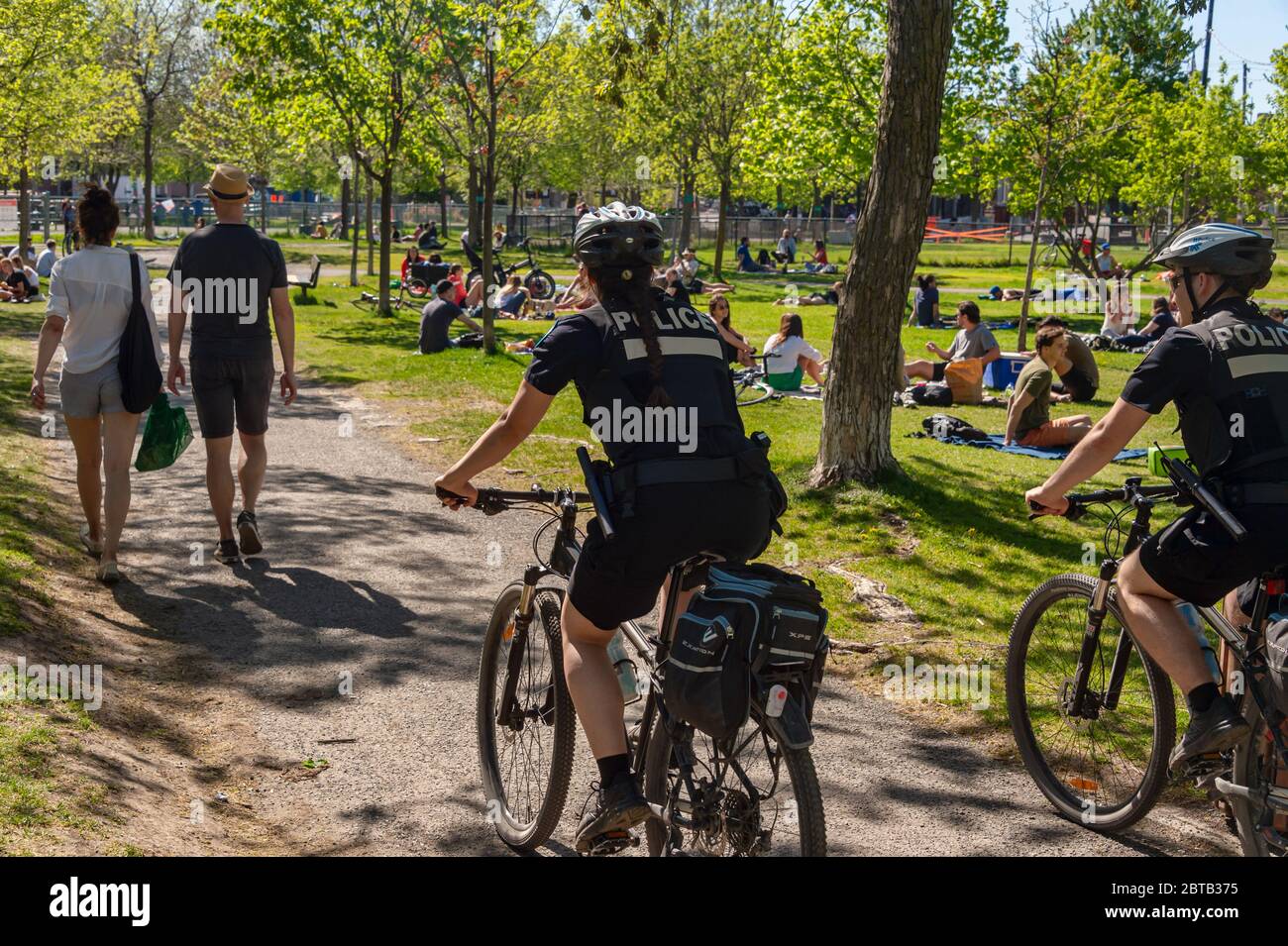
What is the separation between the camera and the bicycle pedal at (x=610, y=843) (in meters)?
3.97

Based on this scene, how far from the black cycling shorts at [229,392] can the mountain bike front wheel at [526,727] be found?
353 centimetres

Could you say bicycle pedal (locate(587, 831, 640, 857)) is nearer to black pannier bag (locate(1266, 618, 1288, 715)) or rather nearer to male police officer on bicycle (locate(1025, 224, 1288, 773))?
male police officer on bicycle (locate(1025, 224, 1288, 773))

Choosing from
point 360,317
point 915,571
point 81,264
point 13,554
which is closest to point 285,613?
point 13,554

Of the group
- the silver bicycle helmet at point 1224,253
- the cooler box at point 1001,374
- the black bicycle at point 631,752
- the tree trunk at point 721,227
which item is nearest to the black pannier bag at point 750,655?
the black bicycle at point 631,752

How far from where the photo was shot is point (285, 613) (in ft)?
24.0

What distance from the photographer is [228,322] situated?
25.6 feet

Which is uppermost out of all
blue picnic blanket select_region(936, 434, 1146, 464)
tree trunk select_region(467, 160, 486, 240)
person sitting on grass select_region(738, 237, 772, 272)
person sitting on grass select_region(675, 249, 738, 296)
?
tree trunk select_region(467, 160, 486, 240)

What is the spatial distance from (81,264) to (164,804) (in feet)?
11.6

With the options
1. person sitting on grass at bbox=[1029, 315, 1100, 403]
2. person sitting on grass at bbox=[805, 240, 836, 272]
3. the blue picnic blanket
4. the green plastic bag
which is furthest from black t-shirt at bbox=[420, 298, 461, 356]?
person sitting on grass at bbox=[805, 240, 836, 272]

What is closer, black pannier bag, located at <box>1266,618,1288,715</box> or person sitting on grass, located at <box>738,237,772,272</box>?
black pannier bag, located at <box>1266,618,1288,715</box>

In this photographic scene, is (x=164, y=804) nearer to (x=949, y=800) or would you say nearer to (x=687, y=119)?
(x=949, y=800)

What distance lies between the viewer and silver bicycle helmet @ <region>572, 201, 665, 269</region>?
12.8 feet

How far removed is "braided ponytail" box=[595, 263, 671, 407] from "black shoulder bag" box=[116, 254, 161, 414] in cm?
422

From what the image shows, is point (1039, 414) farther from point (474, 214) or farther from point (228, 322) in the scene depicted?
point (474, 214)
